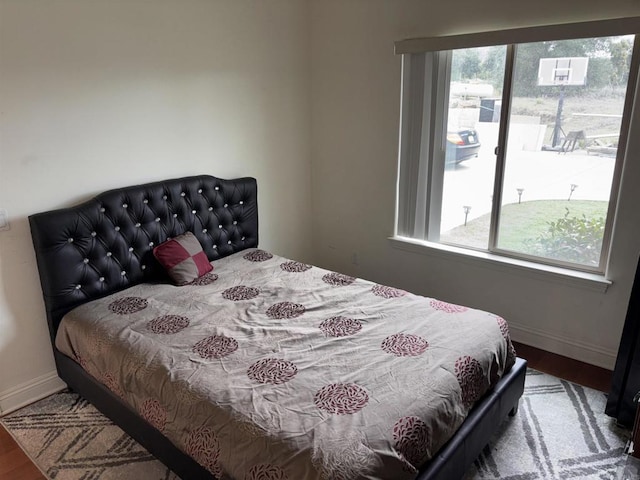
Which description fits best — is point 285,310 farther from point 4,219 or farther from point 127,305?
point 4,219

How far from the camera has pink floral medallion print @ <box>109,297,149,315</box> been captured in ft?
8.33

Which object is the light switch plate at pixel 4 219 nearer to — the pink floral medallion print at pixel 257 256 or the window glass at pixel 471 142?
the pink floral medallion print at pixel 257 256

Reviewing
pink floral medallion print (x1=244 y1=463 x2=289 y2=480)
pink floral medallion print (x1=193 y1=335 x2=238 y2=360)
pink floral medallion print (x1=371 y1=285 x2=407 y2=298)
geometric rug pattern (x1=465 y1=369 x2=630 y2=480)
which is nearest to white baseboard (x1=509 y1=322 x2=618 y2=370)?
geometric rug pattern (x1=465 y1=369 x2=630 y2=480)

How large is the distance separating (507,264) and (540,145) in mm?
787

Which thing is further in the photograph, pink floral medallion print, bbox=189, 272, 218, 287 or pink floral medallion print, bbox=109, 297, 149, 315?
pink floral medallion print, bbox=189, 272, 218, 287

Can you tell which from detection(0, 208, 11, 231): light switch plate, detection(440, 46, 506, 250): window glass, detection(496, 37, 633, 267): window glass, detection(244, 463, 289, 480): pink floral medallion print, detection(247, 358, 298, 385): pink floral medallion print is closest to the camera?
detection(244, 463, 289, 480): pink floral medallion print

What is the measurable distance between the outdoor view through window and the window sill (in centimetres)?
9

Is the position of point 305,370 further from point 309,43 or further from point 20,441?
point 309,43

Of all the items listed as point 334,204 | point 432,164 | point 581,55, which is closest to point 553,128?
point 581,55

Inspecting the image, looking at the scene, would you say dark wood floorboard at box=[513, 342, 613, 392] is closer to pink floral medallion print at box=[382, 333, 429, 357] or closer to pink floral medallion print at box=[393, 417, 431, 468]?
pink floral medallion print at box=[382, 333, 429, 357]

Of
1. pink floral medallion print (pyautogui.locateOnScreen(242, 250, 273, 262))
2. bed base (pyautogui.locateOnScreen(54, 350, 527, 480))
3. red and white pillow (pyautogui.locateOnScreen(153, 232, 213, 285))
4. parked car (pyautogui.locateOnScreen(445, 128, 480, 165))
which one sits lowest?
bed base (pyautogui.locateOnScreen(54, 350, 527, 480))

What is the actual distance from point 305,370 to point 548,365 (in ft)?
5.98

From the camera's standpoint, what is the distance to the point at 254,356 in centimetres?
210

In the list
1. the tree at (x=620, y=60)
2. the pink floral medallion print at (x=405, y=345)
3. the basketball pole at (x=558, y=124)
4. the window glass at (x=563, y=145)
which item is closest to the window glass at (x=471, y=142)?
the window glass at (x=563, y=145)
